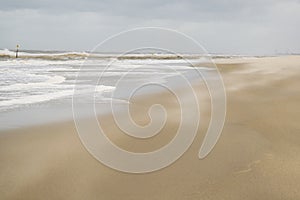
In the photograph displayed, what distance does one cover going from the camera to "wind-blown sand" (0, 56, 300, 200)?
2.39 m

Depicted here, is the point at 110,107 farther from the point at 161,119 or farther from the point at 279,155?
the point at 279,155

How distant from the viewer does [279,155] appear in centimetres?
311

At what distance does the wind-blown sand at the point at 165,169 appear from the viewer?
2391 millimetres

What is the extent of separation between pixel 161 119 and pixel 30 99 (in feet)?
10.9

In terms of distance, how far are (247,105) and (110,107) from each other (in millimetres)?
2536

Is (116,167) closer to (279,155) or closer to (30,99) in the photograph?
(279,155)

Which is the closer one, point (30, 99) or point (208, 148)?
point (208, 148)

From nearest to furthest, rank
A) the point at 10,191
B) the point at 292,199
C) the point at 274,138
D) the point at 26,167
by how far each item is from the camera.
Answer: the point at 292,199, the point at 10,191, the point at 26,167, the point at 274,138

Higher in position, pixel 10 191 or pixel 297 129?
pixel 297 129

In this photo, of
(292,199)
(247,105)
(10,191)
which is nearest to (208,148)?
(292,199)

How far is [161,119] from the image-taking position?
4.84 meters

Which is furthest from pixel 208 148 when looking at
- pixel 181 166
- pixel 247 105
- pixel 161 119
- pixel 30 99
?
pixel 30 99

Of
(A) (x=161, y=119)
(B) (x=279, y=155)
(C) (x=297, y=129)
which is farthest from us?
(A) (x=161, y=119)

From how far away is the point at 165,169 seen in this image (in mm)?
2840
